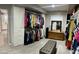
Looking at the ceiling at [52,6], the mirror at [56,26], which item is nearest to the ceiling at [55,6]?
the ceiling at [52,6]

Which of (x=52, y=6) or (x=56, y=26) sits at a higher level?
(x=52, y=6)

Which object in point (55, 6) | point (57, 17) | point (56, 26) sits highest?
point (55, 6)

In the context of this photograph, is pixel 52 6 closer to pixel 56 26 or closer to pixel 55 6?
pixel 55 6

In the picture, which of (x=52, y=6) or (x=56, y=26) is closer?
(x=52, y=6)

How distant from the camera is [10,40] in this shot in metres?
1.39

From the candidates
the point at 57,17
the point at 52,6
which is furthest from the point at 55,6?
the point at 57,17

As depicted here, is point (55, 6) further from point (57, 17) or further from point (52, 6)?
point (57, 17)

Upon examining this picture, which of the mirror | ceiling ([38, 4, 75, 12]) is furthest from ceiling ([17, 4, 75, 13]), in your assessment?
the mirror

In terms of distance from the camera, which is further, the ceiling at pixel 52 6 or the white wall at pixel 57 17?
the white wall at pixel 57 17

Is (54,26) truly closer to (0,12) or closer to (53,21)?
(53,21)

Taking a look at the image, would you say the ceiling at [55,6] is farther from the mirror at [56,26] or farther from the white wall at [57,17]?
the mirror at [56,26]

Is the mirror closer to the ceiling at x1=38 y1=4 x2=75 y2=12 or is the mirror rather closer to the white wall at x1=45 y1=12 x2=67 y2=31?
the white wall at x1=45 y1=12 x2=67 y2=31
